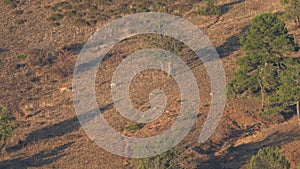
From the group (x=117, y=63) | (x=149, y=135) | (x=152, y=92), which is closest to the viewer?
(x=149, y=135)

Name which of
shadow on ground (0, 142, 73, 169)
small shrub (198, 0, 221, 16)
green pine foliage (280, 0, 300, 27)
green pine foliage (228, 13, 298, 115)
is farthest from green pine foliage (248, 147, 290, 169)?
small shrub (198, 0, 221, 16)

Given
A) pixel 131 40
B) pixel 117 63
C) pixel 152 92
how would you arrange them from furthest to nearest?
pixel 131 40 < pixel 117 63 < pixel 152 92

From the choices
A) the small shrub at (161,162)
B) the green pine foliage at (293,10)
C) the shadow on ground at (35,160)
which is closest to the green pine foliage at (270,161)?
the small shrub at (161,162)

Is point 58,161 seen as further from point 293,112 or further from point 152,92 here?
point 293,112

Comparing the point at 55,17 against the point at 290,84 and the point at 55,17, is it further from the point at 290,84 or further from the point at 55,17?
the point at 290,84

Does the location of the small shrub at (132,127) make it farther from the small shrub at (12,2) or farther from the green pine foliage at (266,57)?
the small shrub at (12,2)

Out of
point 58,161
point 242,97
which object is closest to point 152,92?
point 242,97

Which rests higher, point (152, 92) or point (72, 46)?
point (72, 46)

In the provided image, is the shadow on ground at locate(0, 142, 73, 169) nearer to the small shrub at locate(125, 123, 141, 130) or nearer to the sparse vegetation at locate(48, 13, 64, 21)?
the small shrub at locate(125, 123, 141, 130)
